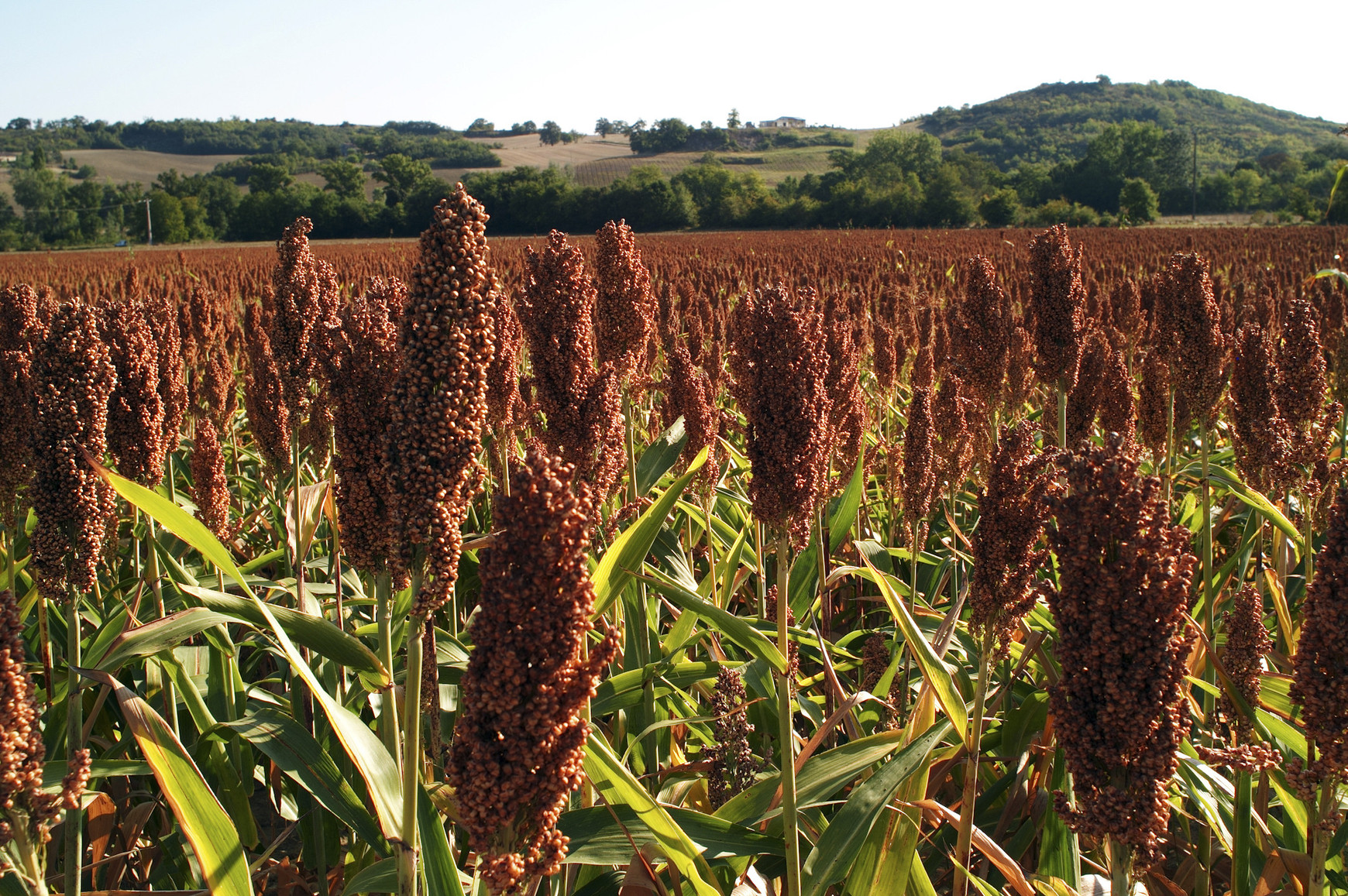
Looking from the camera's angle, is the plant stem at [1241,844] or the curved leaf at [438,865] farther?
the plant stem at [1241,844]

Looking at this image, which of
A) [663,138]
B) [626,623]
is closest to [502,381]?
[626,623]

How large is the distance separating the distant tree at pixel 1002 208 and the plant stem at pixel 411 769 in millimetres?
79900

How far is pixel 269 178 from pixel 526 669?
391 feet

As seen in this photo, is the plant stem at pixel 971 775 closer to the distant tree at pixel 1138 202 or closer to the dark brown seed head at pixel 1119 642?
the dark brown seed head at pixel 1119 642

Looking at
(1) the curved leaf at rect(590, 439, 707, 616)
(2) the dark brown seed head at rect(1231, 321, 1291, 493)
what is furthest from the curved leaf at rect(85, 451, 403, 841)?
(2) the dark brown seed head at rect(1231, 321, 1291, 493)

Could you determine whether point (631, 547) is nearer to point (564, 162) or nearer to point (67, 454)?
point (67, 454)

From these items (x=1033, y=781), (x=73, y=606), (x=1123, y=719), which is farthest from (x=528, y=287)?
(x=1033, y=781)

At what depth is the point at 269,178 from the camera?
336 ft

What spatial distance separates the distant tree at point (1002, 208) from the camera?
241 feet

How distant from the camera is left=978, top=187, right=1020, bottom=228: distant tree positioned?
241 ft

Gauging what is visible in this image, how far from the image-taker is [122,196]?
99.1 m

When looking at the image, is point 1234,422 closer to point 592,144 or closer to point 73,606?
point 73,606

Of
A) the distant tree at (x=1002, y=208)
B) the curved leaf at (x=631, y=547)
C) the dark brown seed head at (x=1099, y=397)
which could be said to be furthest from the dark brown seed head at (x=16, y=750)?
the distant tree at (x=1002, y=208)

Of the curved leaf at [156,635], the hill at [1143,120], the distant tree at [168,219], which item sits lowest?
the curved leaf at [156,635]
